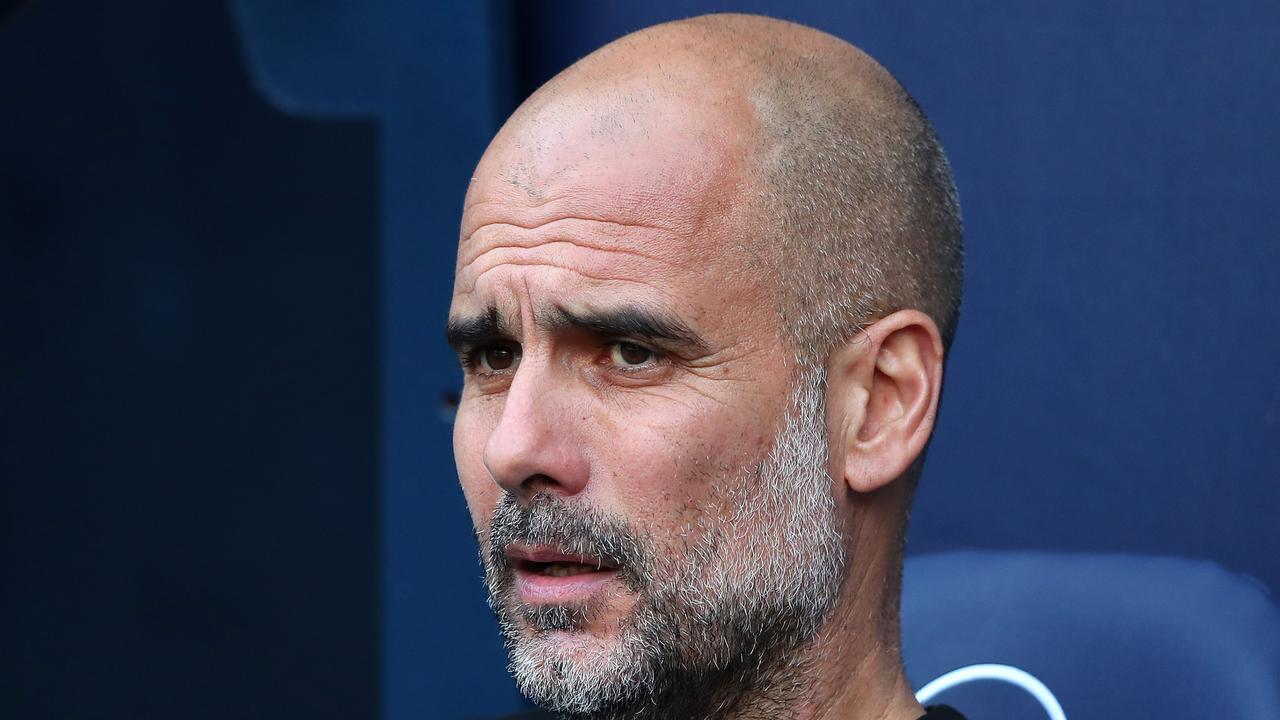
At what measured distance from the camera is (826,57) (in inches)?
57.2

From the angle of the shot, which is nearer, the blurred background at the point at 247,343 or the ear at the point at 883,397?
the ear at the point at 883,397

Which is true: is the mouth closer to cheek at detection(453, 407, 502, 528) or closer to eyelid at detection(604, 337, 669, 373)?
cheek at detection(453, 407, 502, 528)

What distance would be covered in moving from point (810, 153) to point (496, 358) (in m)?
0.39

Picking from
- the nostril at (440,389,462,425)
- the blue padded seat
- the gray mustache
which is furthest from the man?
the nostril at (440,389,462,425)

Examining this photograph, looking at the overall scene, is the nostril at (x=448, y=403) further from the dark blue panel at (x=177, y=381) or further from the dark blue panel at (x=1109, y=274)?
the dark blue panel at (x=1109, y=274)

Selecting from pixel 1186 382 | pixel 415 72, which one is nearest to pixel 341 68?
pixel 415 72

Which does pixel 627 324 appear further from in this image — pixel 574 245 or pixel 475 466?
pixel 475 466

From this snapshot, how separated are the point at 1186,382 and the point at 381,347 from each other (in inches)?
72.8

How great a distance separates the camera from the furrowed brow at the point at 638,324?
51.0 inches

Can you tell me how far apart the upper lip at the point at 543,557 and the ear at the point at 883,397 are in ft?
0.87

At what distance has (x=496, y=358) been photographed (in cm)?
143

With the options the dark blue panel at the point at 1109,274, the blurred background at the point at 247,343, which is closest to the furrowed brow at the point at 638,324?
the dark blue panel at the point at 1109,274

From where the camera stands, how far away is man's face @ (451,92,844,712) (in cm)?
128

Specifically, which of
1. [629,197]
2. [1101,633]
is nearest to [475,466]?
[629,197]
